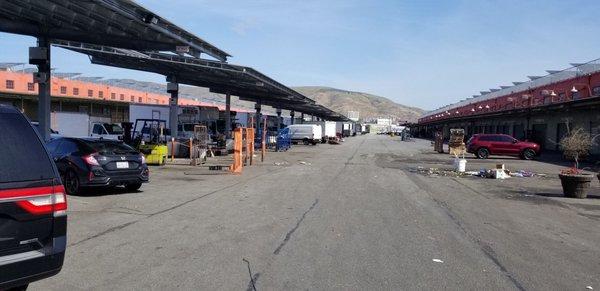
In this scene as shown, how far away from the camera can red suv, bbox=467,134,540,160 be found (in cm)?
3791

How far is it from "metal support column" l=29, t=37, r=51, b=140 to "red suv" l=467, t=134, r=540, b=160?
2780cm

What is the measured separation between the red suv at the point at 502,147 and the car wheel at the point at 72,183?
101 feet

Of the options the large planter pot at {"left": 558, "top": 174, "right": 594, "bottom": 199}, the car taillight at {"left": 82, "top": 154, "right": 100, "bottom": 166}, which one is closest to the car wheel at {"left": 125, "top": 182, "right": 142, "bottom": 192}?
the car taillight at {"left": 82, "top": 154, "right": 100, "bottom": 166}

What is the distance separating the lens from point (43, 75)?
75.6 feet

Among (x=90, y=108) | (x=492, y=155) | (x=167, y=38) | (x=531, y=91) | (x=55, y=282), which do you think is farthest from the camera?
(x=90, y=108)

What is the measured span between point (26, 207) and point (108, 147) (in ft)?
33.1

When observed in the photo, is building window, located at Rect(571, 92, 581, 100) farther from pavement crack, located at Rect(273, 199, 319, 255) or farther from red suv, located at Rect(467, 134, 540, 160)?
pavement crack, located at Rect(273, 199, 319, 255)

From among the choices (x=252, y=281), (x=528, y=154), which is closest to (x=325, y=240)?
(x=252, y=281)

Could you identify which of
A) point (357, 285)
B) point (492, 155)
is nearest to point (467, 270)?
point (357, 285)

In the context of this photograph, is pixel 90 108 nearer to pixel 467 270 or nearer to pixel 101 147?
pixel 101 147

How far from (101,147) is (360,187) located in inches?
298

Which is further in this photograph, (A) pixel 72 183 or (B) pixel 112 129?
(B) pixel 112 129

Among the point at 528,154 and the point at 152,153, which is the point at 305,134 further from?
the point at 152,153

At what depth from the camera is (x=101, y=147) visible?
1412cm
